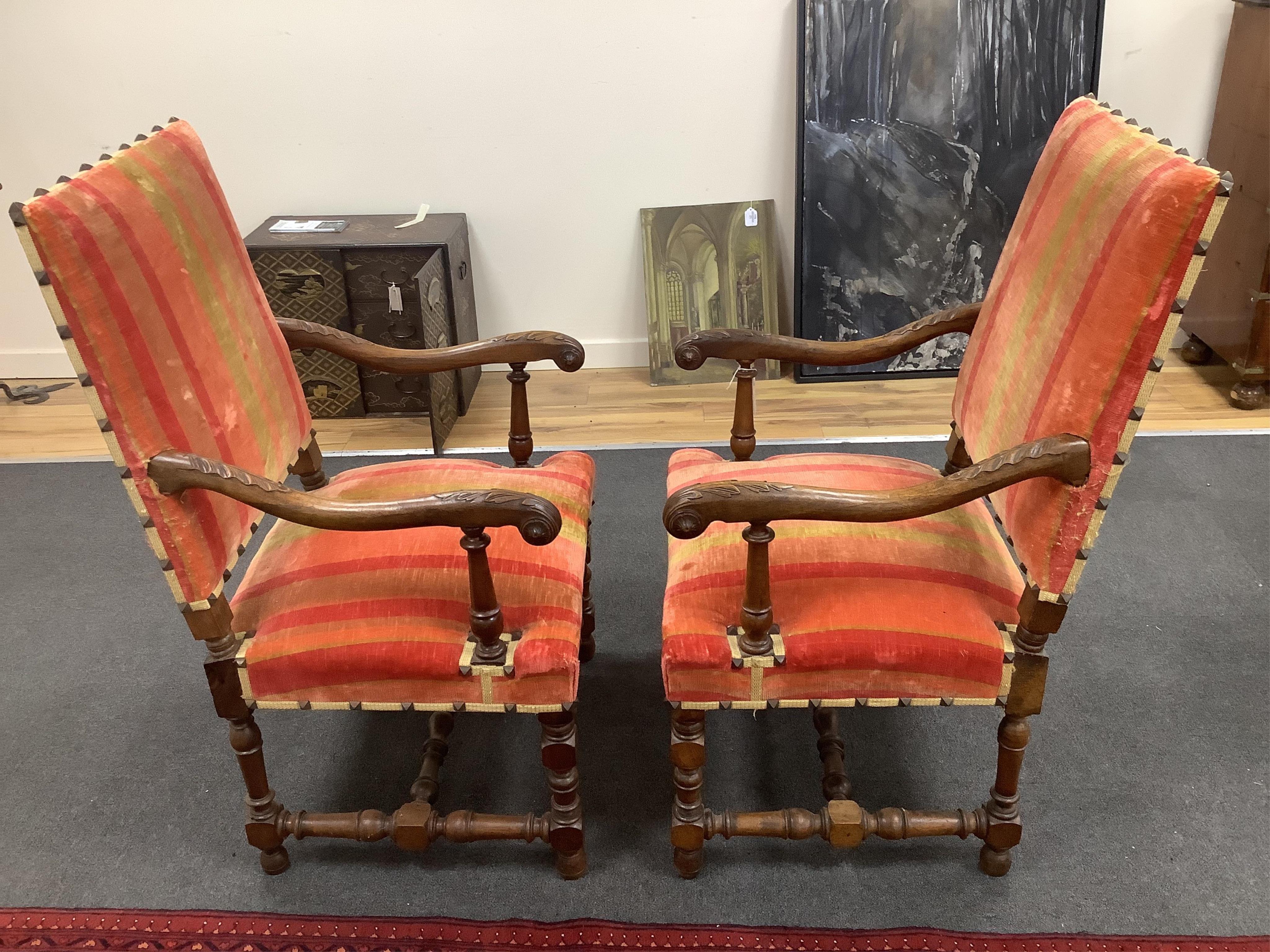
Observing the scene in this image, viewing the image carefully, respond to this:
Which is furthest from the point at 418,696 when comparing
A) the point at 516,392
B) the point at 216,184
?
the point at 216,184

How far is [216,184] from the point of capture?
65.8 inches

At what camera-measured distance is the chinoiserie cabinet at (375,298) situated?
9.88 ft

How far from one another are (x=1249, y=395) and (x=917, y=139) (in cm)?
121

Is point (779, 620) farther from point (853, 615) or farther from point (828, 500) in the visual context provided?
point (828, 500)

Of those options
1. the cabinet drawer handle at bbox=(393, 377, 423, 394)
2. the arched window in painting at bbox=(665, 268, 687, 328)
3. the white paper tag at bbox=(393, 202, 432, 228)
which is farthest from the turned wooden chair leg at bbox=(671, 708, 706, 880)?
the white paper tag at bbox=(393, 202, 432, 228)

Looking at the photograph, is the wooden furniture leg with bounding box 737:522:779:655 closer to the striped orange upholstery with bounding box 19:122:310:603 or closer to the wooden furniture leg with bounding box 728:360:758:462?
the wooden furniture leg with bounding box 728:360:758:462

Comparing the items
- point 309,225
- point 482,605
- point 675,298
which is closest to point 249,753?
point 482,605

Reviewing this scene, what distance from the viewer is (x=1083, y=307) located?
53.6 inches

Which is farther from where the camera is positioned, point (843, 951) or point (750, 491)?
point (843, 951)

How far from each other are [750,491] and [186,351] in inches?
30.9

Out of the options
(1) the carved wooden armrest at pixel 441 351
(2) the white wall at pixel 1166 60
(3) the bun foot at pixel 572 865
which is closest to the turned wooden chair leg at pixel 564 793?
(3) the bun foot at pixel 572 865

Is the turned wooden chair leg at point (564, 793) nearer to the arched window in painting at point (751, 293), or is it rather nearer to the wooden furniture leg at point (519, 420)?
the wooden furniture leg at point (519, 420)

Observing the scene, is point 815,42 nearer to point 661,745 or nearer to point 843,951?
point 661,745

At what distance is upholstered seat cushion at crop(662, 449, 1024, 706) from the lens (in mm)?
1479
